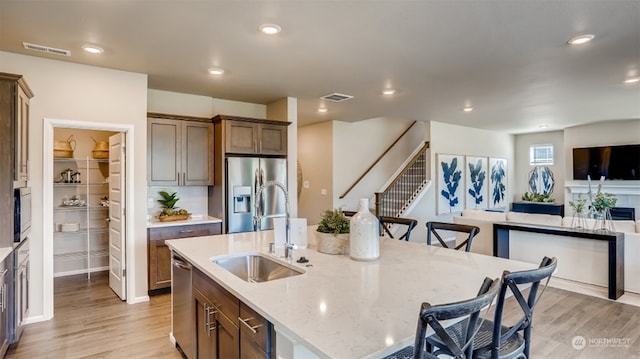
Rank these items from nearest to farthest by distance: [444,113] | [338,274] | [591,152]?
[338,274]
[444,113]
[591,152]

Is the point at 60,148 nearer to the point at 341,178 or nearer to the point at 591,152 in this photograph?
the point at 341,178

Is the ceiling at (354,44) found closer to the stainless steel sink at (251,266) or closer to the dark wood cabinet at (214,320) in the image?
the stainless steel sink at (251,266)

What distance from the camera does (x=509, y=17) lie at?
2605mm

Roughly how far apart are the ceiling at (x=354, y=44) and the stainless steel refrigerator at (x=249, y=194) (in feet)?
3.29

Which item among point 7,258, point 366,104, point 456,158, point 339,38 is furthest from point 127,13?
point 456,158

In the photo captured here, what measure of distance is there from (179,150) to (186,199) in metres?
0.76

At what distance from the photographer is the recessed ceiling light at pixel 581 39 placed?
295 cm

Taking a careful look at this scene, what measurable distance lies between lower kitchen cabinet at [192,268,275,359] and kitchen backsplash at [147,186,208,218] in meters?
2.75

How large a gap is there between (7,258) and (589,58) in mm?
5433

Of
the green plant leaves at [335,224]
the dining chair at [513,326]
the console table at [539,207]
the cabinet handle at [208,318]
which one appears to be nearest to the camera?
the dining chair at [513,326]

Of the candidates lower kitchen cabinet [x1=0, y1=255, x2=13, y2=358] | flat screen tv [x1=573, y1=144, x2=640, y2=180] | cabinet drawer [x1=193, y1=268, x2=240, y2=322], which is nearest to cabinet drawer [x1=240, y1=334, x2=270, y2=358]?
cabinet drawer [x1=193, y1=268, x2=240, y2=322]

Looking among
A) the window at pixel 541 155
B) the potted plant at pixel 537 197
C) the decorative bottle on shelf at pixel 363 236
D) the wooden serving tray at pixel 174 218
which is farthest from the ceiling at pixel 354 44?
the window at pixel 541 155

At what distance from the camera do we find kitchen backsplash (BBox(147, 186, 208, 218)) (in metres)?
4.70

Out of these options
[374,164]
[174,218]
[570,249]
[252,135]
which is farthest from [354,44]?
[374,164]
